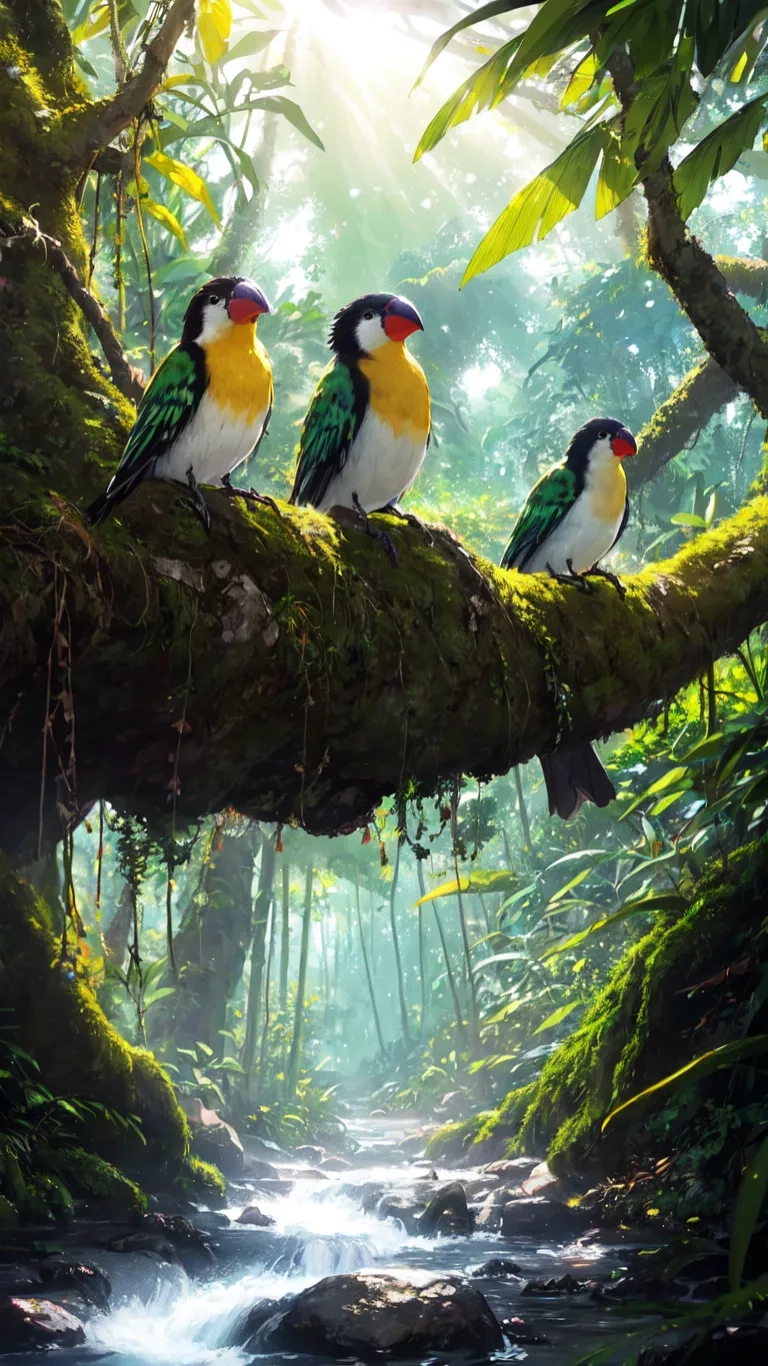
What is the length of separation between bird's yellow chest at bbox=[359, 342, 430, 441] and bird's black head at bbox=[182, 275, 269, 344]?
545 millimetres

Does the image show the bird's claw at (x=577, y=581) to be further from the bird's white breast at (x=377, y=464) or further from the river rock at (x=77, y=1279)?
the river rock at (x=77, y=1279)

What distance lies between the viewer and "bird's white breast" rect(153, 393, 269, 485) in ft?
8.38

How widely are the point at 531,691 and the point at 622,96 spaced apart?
1870 mm

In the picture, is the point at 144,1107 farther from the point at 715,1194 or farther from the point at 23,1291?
the point at 715,1194

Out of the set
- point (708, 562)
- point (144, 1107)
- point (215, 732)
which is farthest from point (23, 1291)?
point (708, 562)

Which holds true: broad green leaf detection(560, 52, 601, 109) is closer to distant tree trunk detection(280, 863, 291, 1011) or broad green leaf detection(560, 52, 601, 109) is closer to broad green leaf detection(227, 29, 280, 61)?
broad green leaf detection(227, 29, 280, 61)

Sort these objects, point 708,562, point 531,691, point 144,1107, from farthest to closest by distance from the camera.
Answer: point 144,1107, point 708,562, point 531,691

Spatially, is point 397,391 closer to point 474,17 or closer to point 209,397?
point 209,397

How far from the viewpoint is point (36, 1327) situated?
379cm

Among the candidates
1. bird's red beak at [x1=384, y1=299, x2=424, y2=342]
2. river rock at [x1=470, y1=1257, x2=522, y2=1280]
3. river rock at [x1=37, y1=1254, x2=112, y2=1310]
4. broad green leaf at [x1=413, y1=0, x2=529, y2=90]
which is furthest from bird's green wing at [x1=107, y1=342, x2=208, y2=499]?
river rock at [x1=470, y1=1257, x2=522, y2=1280]

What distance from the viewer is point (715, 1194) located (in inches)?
155

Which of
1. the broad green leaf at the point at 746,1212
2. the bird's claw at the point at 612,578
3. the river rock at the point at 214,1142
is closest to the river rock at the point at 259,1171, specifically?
the river rock at the point at 214,1142

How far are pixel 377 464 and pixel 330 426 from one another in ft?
0.71

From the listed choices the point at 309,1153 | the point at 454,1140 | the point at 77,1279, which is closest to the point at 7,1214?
the point at 77,1279
